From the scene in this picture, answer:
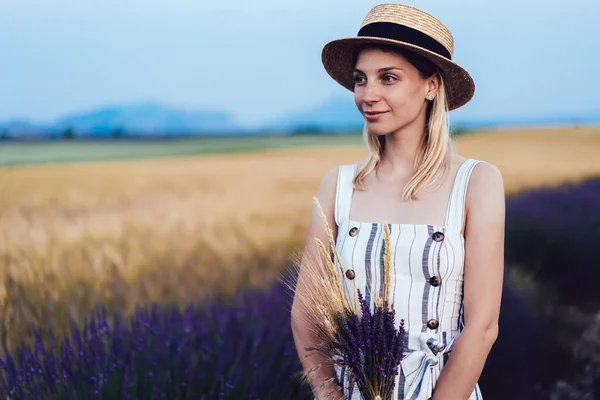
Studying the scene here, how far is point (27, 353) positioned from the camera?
292cm

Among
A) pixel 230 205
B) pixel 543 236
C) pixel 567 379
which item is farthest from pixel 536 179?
pixel 567 379

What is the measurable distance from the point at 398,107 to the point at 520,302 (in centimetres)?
Answer: 237

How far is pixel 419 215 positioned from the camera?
199 cm

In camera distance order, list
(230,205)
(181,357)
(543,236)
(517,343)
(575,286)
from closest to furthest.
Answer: (181,357) → (517,343) → (575,286) → (543,236) → (230,205)

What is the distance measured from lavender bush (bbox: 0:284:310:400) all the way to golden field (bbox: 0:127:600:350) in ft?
1.20

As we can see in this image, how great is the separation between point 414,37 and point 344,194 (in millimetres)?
439

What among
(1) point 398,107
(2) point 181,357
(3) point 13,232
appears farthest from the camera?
(3) point 13,232

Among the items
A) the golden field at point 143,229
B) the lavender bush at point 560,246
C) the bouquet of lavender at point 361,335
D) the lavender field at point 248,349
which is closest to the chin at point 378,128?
the bouquet of lavender at point 361,335

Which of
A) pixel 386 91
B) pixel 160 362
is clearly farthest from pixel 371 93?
pixel 160 362

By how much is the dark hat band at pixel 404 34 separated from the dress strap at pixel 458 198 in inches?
12.2

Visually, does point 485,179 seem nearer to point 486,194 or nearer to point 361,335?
point 486,194

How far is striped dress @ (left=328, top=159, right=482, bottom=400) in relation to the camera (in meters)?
1.93

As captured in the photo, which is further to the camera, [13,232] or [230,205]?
[230,205]

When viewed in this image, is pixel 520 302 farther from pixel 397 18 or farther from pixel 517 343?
pixel 397 18
